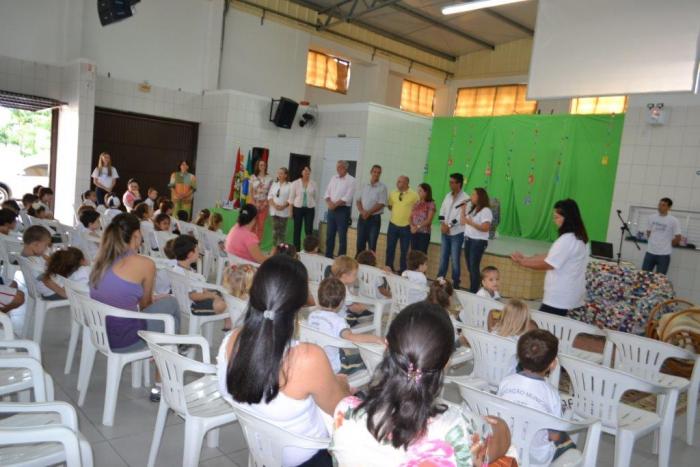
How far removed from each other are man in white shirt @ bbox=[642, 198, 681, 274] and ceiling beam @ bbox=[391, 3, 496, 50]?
6.88m

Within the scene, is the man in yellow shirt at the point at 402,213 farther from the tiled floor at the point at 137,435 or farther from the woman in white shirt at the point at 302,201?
the tiled floor at the point at 137,435

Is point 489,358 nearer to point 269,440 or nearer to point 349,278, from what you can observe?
point 349,278

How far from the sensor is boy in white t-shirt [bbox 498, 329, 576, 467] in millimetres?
1855

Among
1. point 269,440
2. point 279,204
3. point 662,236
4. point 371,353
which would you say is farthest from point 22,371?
point 662,236

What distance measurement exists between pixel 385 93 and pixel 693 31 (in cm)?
792

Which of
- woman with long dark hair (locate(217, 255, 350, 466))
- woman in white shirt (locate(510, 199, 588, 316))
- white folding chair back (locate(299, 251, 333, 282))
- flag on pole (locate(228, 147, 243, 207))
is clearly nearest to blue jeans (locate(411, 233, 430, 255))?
white folding chair back (locate(299, 251, 333, 282))

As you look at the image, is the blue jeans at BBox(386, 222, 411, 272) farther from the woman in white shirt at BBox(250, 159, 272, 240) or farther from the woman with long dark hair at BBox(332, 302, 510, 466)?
the woman with long dark hair at BBox(332, 302, 510, 466)

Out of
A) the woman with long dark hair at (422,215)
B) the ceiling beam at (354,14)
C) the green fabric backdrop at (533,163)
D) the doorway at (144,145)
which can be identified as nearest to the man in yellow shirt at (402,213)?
the woman with long dark hair at (422,215)

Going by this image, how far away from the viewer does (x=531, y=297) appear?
6.56 metres

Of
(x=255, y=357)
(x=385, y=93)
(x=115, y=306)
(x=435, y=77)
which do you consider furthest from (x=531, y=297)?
(x=435, y=77)

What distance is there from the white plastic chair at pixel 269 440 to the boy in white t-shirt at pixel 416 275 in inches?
92.1

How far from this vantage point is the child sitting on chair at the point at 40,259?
3.06 metres

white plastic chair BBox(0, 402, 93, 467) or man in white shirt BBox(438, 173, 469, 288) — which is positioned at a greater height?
man in white shirt BBox(438, 173, 469, 288)

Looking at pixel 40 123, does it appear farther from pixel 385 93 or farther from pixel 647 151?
pixel 647 151
